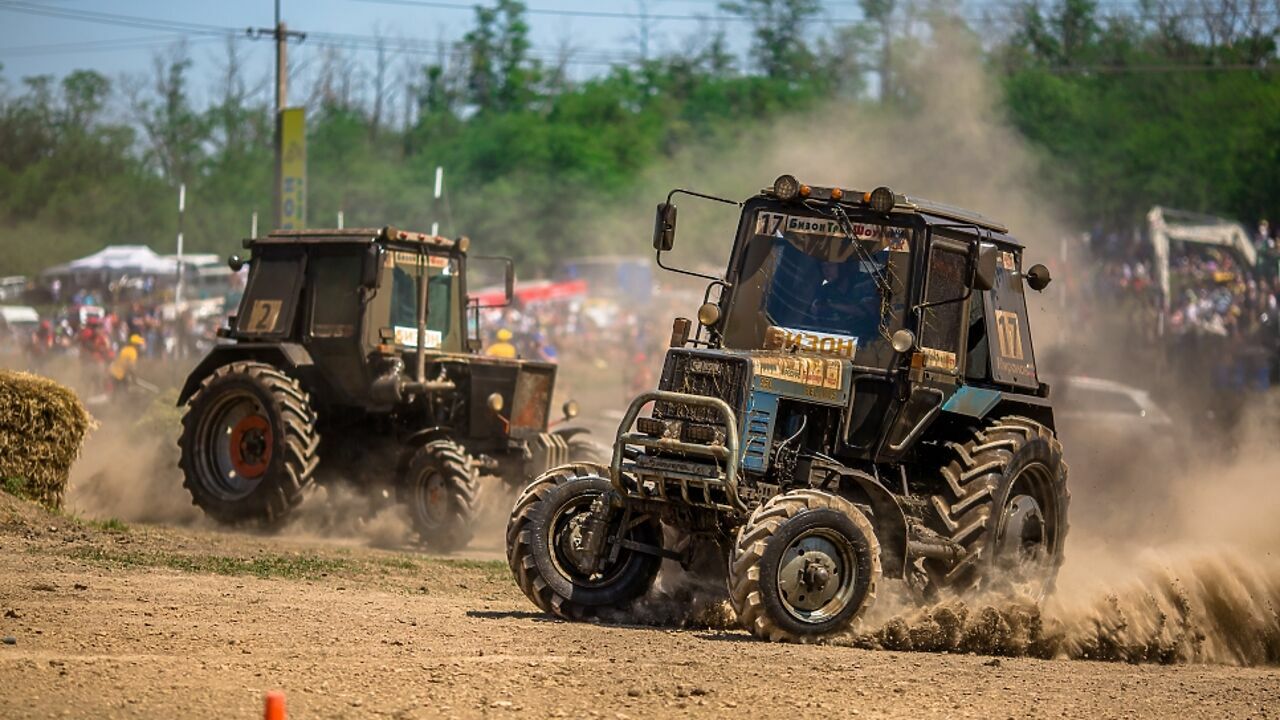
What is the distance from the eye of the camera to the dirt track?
758 centimetres

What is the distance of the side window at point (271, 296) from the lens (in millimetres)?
16906

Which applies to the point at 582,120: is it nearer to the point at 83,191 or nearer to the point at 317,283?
the point at 83,191

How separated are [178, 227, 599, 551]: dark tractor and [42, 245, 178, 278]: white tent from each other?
29.7 m

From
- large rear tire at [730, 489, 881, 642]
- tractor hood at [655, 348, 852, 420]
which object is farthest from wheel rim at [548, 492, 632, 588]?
large rear tire at [730, 489, 881, 642]

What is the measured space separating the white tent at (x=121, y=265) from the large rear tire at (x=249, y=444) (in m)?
29.7

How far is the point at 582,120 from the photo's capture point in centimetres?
6994

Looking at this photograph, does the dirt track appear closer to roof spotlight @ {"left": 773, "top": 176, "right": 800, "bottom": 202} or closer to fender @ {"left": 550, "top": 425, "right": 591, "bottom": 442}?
roof spotlight @ {"left": 773, "top": 176, "right": 800, "bottom": 202}

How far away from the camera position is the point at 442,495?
53.2ft

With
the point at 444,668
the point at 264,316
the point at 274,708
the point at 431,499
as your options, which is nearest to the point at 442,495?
the point at 431,499

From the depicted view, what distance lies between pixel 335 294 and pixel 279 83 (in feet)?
48.9

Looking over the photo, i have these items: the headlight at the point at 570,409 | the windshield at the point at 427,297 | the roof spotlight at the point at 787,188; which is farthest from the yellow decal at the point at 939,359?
the headlight at the point at 570,409

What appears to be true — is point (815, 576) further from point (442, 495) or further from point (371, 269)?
point (371, 269)

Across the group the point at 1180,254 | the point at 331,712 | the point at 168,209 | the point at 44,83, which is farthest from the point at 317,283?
the point at 168,209

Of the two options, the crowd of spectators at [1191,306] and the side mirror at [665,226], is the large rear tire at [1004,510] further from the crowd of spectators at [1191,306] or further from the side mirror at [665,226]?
the crowd of spectators at [1191,306]
